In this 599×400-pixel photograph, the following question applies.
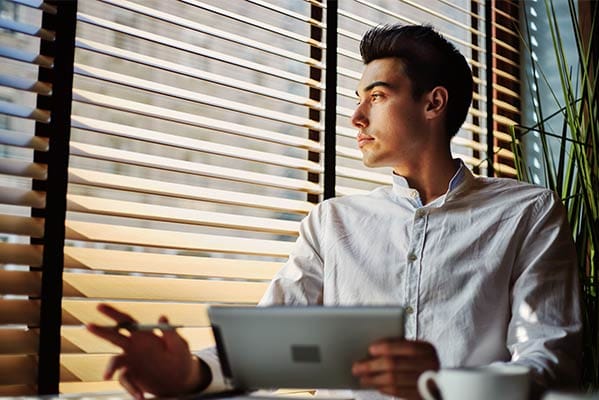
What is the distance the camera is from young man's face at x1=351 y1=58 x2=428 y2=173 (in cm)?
200

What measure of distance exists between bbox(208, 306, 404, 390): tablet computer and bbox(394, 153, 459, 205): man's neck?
1.02 m

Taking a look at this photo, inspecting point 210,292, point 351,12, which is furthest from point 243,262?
point 351,12

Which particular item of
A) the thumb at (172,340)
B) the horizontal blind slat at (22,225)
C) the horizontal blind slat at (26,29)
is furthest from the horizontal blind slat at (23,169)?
the thumb at (172,340)

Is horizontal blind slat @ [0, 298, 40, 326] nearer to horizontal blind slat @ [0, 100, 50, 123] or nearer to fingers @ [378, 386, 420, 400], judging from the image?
horizontal blind slat @ [0, 100, 50, 123]

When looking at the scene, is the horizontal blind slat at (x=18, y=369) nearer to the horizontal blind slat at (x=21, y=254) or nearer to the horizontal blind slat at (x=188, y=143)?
the horizontal blind slat at (x=21, y=254)

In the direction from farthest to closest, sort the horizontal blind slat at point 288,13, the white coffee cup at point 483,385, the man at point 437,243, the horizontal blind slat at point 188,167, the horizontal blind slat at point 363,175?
the horizontal blind slat at point 363,175 → the horizontal blind slat at point 288,13 → the horizontal blind slat at point 188,167 → the man at point 437,243 → the white coffee cup at point 483,385

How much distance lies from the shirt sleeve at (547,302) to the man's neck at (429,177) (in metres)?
0.27

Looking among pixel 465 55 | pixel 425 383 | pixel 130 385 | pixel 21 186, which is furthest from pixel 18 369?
pixel 465 55

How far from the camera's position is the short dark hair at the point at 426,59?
2088 millimetres

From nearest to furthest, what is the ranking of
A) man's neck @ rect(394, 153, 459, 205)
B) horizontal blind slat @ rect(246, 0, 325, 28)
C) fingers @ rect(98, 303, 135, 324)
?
fingers @ rect(98, 303, 135, 324) → man's neck @ rect(394, 153, 459, 205) → horizontal blind slat @ rect(246, 0, 325, 28)

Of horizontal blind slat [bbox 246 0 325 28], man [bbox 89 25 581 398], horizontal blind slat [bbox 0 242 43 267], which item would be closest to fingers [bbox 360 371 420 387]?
man [bbox 89 25 581 398]

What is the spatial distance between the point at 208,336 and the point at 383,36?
100cm

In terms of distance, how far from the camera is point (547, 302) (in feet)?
5.47

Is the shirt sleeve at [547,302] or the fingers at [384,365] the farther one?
the shirt sleeve at [547,302]
